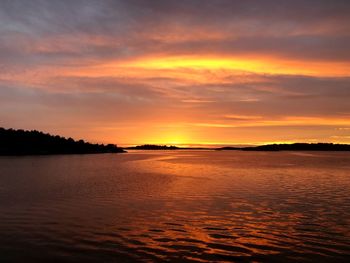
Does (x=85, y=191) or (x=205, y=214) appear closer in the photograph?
(x=205, y=214)

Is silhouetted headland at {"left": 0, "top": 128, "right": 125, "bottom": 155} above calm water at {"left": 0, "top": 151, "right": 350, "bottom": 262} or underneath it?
above

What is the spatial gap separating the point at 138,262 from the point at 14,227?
10405 mm

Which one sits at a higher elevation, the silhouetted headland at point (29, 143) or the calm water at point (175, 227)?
the silhouetted headland at point (29, 143)

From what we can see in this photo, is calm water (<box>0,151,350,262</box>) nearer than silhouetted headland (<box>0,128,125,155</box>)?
Yes

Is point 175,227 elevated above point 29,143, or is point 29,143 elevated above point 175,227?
point 29,143

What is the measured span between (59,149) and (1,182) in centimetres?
14559

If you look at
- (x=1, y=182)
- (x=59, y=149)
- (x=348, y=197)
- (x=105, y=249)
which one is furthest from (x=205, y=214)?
(x=59, y=149)

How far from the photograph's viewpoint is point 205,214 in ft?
88.3

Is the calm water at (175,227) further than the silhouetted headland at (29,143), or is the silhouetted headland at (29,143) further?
the silhouetted headland at (29,143)

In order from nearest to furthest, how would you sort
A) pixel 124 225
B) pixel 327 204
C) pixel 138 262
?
pixel 138 262 < pixel 124 225 < pixel 327 204

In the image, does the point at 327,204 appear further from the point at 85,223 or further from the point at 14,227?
the point at 14,227

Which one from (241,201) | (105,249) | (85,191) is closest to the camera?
(105,249)

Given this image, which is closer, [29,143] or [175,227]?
[175,227]

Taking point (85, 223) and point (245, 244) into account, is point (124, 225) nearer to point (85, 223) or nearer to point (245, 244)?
point (85, 223)
